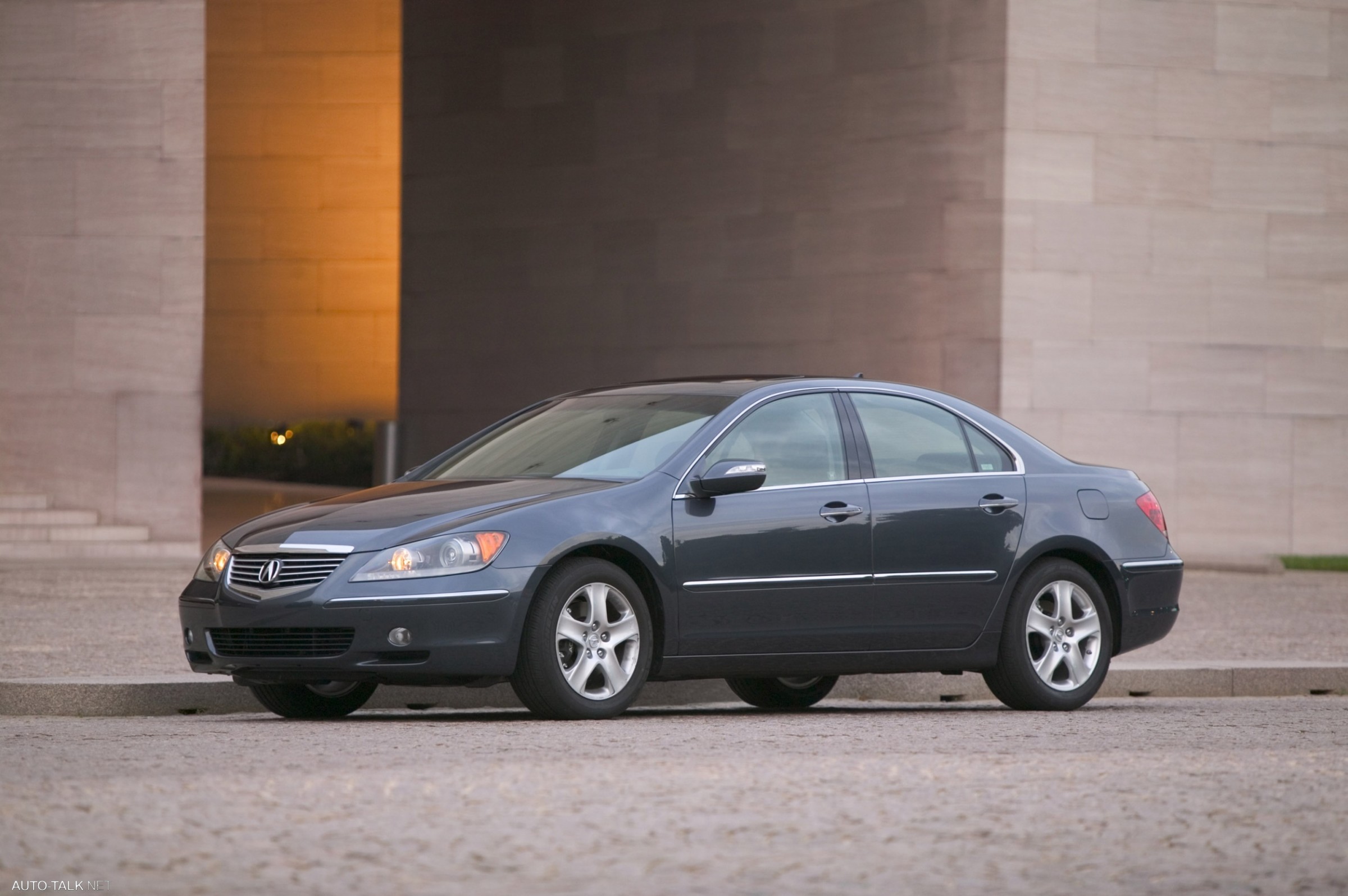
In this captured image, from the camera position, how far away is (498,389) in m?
27.5

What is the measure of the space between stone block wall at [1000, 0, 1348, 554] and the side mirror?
1293 cm

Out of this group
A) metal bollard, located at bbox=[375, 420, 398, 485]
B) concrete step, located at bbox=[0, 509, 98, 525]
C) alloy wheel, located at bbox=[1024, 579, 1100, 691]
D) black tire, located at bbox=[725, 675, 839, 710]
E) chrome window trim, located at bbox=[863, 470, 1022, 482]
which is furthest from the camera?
concrete step, located at bbox=[0, 509, 98, 525]

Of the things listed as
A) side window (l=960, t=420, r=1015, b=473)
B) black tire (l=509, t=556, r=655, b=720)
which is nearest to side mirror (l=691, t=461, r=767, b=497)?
black tire (l=509, t=556, r=655, b=720)

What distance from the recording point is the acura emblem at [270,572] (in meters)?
8.82

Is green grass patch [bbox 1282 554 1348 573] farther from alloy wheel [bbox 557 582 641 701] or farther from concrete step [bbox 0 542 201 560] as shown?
alloy wheel [bbox 557 582 641 701]

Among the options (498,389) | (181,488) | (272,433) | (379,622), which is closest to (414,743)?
(379,622)

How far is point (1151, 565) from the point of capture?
34.7 feet

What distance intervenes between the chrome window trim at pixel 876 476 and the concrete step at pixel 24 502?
1173cm

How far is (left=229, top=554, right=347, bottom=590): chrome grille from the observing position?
28.6ft

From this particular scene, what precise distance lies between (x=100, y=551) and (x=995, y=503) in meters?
11.5

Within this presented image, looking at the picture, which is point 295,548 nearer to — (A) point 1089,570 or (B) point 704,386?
(B) point 704,386

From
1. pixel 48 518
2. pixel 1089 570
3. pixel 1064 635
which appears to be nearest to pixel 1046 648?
pixel 1064 635

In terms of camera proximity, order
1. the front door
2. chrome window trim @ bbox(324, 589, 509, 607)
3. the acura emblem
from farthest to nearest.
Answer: the front door → the acura emblem → chrome window trim @ bbox(324, 589, 509, 607)

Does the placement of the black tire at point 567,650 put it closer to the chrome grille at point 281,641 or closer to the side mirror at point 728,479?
the side mirror at point 728,479
